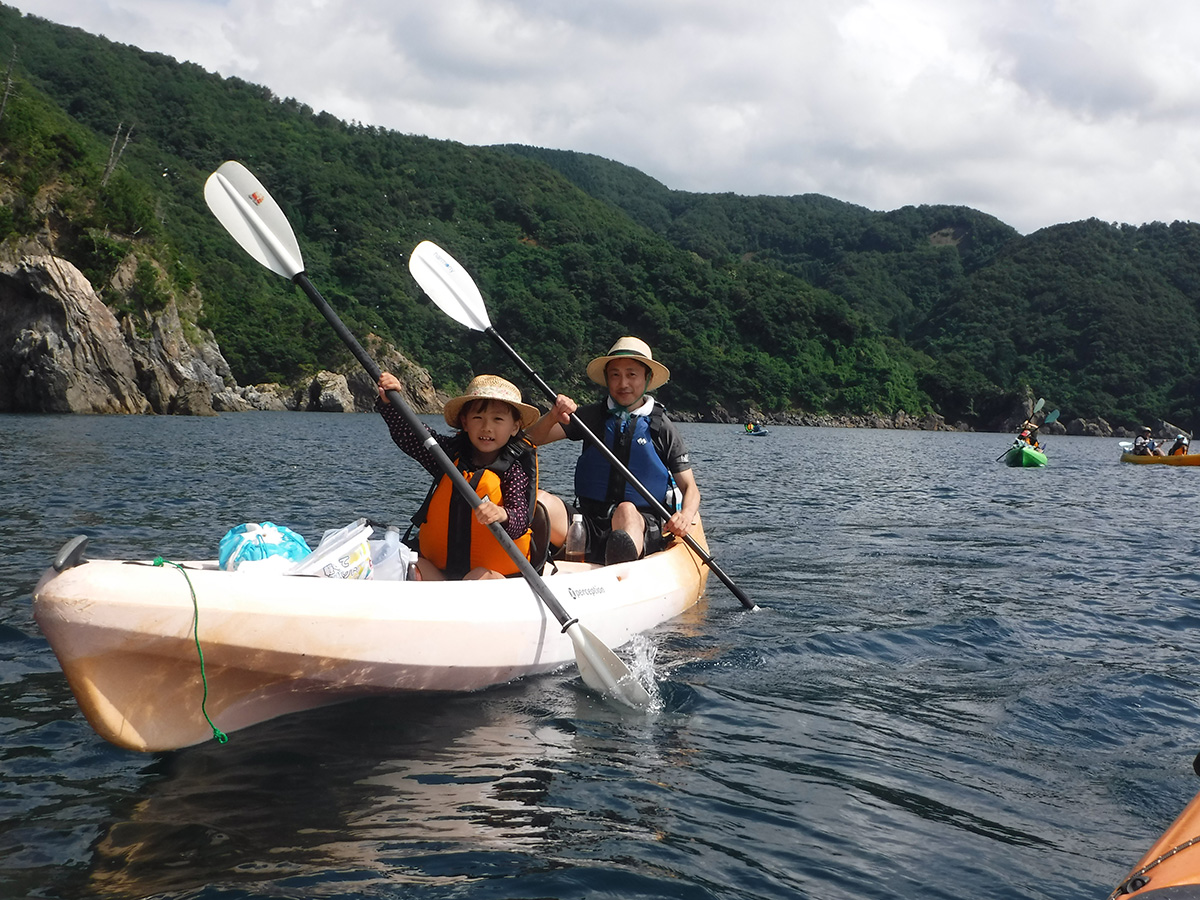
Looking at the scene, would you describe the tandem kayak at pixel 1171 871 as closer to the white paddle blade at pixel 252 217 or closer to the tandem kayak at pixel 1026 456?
the white paddle blade at pixel 252 217

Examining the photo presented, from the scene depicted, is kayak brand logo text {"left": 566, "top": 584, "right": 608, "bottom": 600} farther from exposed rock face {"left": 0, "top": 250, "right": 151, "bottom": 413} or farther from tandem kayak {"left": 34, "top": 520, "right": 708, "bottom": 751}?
exposed rock face {"left": 0, "top": 250, "right": 151, "bottom": 413}

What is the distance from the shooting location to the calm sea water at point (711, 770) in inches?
113

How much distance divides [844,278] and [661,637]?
381ft

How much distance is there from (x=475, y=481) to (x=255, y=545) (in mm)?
1127

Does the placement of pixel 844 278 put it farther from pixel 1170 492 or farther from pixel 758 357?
pixel 1170 492

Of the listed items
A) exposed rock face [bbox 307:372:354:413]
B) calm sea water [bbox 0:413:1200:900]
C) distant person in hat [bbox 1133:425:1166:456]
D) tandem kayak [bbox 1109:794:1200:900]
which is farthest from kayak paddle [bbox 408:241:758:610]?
exposed rock face [bbox 307:372:354:413]

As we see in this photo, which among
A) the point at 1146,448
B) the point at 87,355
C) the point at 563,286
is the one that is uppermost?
the point at 563,286

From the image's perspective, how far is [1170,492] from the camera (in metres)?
19.5

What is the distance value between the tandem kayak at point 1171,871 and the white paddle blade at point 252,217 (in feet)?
15.3

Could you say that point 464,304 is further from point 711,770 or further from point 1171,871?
point 1171,871

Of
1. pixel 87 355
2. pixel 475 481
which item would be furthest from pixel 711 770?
pixel 87 355

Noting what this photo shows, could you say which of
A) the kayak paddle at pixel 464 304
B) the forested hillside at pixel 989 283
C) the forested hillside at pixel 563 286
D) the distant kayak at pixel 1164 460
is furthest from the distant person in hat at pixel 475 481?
the forested hillside at pixel 989 283

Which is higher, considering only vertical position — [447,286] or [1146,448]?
[447,286]

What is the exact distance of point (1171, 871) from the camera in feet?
7.29
